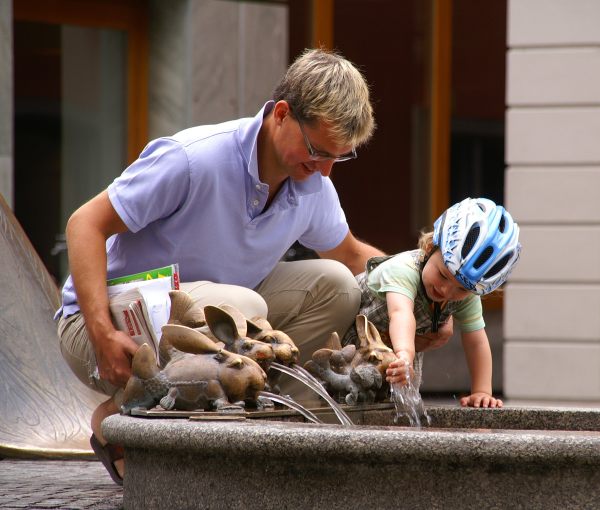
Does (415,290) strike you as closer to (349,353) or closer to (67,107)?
(349,353)

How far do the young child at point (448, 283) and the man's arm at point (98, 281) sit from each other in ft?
2.34

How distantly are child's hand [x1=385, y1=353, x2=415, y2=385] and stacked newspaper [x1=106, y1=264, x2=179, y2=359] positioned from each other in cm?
60

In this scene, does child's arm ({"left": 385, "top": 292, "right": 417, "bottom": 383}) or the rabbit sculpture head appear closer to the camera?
the rabbit sculpture head

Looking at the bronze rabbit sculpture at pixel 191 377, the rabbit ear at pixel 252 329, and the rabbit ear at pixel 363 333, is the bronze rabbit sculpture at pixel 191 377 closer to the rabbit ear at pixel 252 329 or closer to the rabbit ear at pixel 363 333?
the rabbit ear at pixel 252 329

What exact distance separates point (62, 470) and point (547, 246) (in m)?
3.97

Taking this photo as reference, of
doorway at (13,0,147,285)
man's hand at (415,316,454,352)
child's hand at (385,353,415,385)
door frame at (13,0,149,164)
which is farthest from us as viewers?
door frame at (13,0,149,164)

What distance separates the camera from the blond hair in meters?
3.56

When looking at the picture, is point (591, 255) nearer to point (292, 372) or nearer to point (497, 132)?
point (497, 132)

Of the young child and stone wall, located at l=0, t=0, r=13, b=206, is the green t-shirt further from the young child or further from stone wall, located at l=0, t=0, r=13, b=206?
stone wall, located at l=0, t=0, r=13, b=206

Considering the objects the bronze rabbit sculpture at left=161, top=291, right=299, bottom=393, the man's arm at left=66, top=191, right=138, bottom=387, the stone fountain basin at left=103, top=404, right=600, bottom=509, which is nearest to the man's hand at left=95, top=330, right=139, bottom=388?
the man's arm at left=66, top=191, right=138, bottom=387

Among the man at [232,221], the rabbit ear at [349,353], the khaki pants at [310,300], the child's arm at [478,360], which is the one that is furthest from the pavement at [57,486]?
the child's arm at [478,360]

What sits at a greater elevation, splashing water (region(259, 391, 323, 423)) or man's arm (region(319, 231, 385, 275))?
man's arm (region(319, 231, 385, 275))

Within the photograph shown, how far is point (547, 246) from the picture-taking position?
25.0 ft

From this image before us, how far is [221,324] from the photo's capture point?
10.7 feet
